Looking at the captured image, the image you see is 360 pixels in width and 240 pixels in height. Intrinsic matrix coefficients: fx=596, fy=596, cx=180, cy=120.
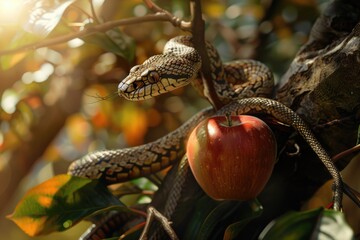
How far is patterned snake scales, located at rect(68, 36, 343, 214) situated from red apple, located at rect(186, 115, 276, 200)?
139mm

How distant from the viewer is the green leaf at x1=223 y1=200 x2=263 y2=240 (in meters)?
1.11

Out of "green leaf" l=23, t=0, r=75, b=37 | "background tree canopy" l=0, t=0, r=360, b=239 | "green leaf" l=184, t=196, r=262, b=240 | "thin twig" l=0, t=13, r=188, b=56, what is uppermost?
"green leaf" l=23, t=0, r=75, b=37

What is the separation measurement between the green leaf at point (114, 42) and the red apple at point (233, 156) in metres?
0.55

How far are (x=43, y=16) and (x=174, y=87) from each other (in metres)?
0.36

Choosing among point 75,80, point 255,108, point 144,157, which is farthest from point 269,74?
point 75,80

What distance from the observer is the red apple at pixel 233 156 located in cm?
112

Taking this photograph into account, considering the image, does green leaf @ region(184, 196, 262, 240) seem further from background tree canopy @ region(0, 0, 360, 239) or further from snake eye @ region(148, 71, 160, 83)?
background tree canopy @ region(0, 0, 360, 239)

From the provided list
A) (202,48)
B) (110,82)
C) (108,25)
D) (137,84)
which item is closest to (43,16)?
(108,25)

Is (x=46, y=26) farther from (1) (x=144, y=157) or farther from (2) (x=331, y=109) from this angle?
(2) (x=331, y=109)

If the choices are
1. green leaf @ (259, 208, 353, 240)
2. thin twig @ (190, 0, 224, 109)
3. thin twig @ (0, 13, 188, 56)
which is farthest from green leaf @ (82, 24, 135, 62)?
green leaf @ (259, 208, 353, 240)

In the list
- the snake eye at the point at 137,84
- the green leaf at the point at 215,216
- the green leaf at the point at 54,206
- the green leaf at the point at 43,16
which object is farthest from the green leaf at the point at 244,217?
the green leaf at the point at 43,16

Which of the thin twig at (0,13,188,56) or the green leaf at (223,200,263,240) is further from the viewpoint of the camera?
the thin twig at (0,13,188,56)

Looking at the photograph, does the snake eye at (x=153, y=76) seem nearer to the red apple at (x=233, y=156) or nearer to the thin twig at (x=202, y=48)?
the thin twig at (x=202, y=48)

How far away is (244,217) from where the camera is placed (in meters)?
1.22
